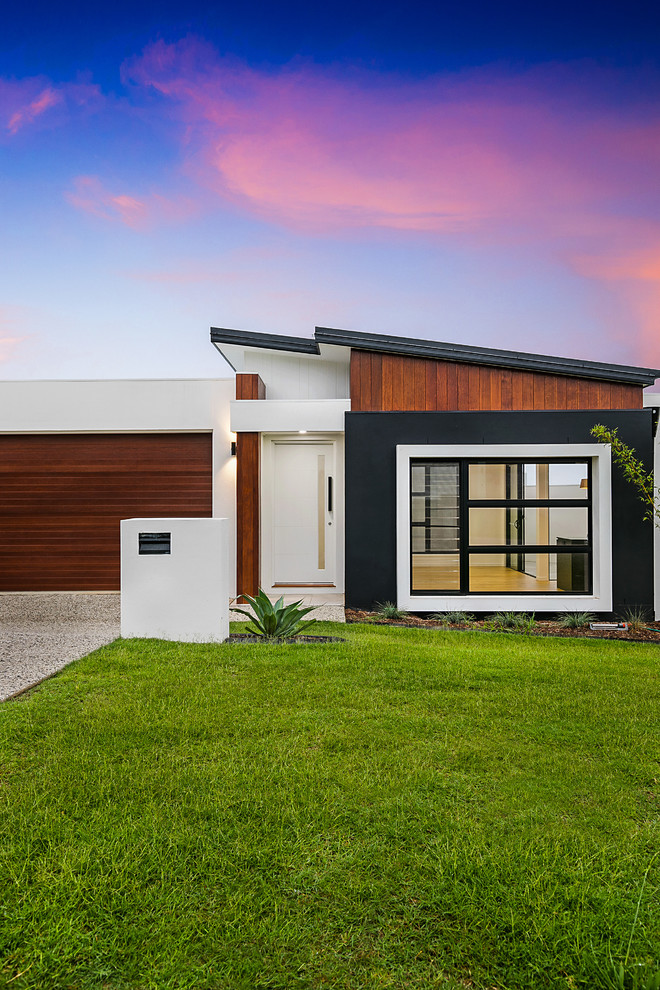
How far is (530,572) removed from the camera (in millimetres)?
8773

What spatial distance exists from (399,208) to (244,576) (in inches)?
371

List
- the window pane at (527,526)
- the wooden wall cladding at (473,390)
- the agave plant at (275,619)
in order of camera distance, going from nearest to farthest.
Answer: the agave plant at (275,619)
the window pane at (527,526)
the wooden wall cladding at (473,390)

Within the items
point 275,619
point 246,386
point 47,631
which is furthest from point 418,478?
point 47,631

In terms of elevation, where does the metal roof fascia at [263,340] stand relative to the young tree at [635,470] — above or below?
above

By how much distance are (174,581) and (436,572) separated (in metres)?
4.19

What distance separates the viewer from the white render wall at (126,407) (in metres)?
10.6

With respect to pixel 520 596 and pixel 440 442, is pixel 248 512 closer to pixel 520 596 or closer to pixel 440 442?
pixel 440 442

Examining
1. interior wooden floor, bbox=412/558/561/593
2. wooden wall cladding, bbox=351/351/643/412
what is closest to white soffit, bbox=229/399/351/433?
wooden wall cladding, bbox=351/351/643/412

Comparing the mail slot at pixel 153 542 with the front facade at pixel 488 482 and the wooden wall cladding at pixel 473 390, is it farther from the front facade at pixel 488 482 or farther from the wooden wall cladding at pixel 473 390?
the wooden wall cladding at pixel 473 390

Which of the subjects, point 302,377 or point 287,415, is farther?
point 302,377

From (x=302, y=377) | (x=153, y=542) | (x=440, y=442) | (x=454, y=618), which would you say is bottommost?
(x=454, y=618)

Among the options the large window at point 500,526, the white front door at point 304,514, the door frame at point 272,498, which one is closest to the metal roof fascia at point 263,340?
the door frame at point 272,498

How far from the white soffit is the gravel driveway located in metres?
3.56

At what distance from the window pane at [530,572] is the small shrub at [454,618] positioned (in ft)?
1.66
